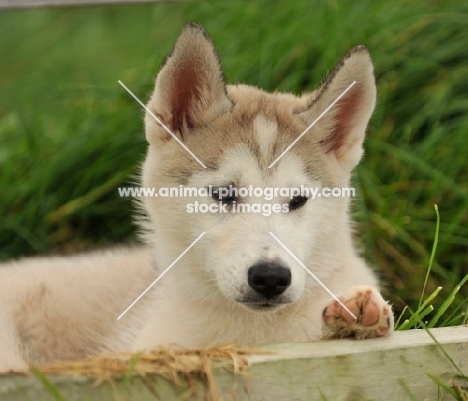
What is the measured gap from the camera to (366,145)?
15.8ft

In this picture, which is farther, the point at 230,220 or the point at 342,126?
the point at 342,126

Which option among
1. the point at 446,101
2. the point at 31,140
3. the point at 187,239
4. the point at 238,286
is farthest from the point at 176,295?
the point at 446,101

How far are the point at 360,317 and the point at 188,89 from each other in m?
1.27

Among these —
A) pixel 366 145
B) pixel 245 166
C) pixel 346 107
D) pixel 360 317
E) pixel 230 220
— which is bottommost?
pixel 366 145

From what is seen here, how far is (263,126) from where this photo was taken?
125 inches

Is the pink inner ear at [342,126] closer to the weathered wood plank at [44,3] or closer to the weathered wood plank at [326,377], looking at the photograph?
the weathered wood plank at [326,377]

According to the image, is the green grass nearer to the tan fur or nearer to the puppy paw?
the tan fur

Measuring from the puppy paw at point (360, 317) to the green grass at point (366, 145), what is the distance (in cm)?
170

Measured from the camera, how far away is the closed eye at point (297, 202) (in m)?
3.09

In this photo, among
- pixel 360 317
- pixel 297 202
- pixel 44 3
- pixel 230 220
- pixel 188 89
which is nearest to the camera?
pixel 360 317

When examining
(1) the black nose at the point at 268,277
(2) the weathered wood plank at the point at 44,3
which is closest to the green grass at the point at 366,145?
(2) the weathered wood plank at the point at 44,3

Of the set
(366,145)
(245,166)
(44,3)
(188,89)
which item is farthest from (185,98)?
(366,145)

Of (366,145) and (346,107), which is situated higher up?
(346,107)

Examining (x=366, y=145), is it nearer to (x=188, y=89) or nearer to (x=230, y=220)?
(x=188, y=89)
